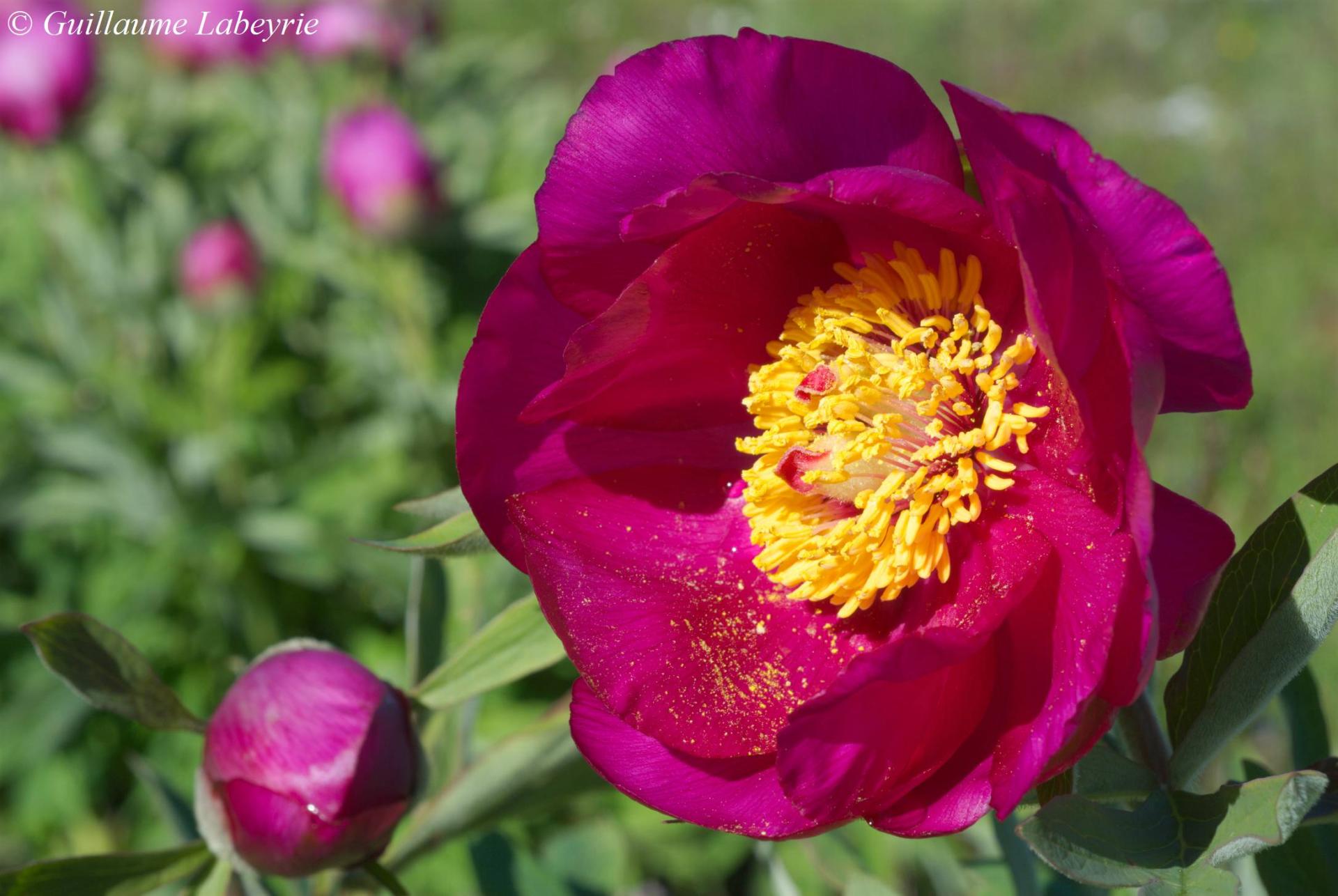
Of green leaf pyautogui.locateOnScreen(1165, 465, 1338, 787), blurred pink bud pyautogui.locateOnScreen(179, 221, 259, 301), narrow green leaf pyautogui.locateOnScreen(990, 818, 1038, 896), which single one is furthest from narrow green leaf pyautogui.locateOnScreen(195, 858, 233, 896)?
blurred pink bud pyautogui.locateOnScreen(179, 221, 259, 301)

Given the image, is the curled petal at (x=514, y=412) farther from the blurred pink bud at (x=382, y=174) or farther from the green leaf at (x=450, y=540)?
the blurred pink bud at (x=382, y=174)

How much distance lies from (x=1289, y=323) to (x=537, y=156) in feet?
8.32

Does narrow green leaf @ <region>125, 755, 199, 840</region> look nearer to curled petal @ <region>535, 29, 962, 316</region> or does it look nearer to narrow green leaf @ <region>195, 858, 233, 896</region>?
narrow green leaf @ <region>195, 858, 233, 896</region>

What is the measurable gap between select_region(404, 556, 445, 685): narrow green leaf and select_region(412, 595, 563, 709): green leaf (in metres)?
0.17

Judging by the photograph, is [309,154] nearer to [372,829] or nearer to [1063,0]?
[372,829]

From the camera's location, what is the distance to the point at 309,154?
153 inches

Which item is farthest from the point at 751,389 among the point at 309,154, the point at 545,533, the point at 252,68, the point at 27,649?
the point at 252,68

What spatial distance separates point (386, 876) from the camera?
3.24ft

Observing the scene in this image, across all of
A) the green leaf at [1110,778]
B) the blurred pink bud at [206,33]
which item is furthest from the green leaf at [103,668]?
the blurred pink bud at [206,33]

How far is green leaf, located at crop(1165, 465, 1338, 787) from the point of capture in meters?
0.68

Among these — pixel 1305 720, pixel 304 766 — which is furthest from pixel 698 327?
pixel 1305 720

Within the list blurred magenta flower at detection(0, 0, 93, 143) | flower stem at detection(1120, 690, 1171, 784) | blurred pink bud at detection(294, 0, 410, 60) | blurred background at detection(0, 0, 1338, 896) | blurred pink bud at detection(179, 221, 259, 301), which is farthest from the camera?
blurred pink bud at detection(294, 0, 410, 60)

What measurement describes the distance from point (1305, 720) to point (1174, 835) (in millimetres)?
398

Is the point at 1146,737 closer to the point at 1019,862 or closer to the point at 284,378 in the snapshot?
the point at 1019,862
